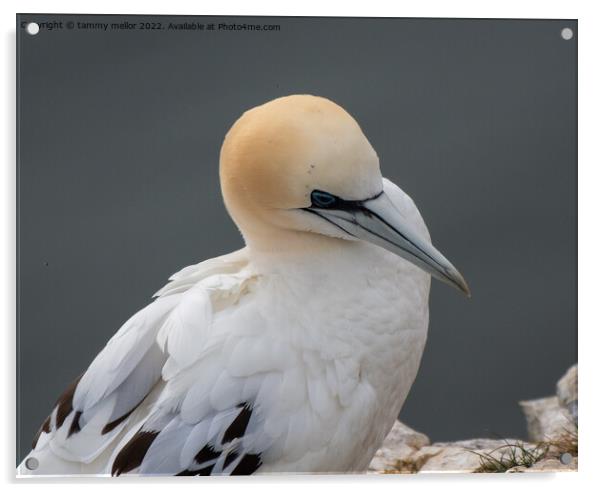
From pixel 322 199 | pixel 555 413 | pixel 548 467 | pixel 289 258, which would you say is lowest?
pixel 548 467

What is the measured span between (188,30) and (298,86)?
41 centimetres

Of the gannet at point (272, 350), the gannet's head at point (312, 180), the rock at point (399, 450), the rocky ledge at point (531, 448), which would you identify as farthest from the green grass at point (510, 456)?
the gannet's head at point (312, 180)

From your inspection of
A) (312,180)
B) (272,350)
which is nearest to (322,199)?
(312,180)

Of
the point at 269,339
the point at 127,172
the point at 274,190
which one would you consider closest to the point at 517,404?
the point at 269,339

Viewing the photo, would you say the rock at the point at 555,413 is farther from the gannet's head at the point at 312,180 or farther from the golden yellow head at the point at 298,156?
the golden yellow head at the point at 298,156

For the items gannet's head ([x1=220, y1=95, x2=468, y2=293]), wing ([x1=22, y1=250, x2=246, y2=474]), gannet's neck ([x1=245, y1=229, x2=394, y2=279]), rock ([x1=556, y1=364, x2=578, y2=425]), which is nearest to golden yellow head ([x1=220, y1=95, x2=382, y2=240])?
gannet's head ([x1=220, y1=95, x2=468, y2=293])

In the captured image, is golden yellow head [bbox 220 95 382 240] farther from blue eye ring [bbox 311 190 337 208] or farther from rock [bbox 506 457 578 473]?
rock [bbox 506 457 578 473]

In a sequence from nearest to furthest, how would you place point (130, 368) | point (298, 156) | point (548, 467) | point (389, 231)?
point (298, 156) → point (389, 231) → point (130, 368) → point (548, 467)

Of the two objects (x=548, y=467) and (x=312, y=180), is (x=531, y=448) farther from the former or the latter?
(x=312, y=180)

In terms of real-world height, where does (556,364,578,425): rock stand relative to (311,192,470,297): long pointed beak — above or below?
below

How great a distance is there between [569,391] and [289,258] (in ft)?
3.75

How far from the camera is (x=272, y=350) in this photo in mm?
3387

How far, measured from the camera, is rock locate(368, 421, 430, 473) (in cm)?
400

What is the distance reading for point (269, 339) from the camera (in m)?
3.40
